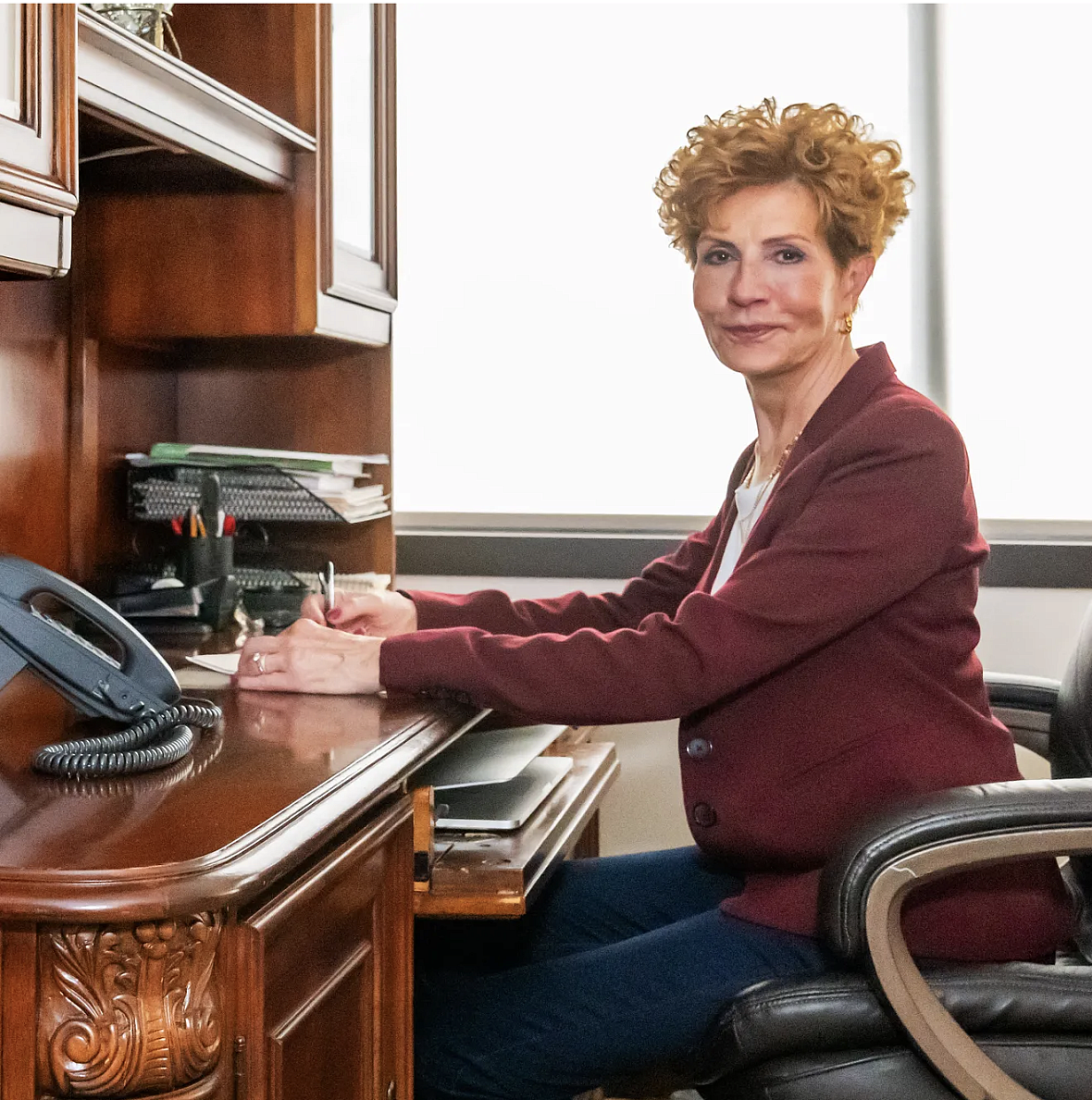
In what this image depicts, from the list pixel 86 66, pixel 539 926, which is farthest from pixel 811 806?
pixel 86 66

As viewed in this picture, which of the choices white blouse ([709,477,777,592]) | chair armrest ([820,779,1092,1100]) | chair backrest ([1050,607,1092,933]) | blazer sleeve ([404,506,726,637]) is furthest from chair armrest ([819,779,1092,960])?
blazer sleeve ([404,506,726,637])

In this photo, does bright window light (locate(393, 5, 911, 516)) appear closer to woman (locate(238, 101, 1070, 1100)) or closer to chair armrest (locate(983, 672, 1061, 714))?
chair armrest (locate(983, 672, 1061, 714))

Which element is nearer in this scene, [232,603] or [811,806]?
[811,806]

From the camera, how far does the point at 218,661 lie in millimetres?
1625

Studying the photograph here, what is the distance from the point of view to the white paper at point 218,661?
157cm

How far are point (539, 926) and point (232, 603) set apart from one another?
72 cm

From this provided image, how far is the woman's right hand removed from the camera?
1.71 metres

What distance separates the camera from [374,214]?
2188 mm

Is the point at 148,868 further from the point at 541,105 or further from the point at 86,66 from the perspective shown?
the point at 541,105

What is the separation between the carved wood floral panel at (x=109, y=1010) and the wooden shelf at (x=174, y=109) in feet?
2.79

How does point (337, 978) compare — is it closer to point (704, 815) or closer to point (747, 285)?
point (704, 815)

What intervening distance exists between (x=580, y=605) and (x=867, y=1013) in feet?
2.50

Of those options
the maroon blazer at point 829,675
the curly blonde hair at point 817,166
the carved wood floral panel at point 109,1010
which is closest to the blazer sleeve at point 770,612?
the maroon blazer at point 829,675

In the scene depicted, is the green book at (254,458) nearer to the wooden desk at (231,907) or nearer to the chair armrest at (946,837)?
the wooden desk at (231,907)
